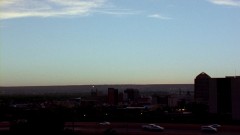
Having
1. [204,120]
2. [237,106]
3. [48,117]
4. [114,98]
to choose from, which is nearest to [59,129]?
[48,117]

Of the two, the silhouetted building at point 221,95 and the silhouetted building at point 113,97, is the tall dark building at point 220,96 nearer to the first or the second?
the silhouetted building at point 221,95

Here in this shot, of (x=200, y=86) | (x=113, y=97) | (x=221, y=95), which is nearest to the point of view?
(x=221, y=95)

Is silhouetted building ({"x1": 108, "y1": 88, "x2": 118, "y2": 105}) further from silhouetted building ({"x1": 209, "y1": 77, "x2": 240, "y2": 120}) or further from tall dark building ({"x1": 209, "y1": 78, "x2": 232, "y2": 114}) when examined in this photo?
tall dark building ({"x1": 209, "y1": 78, "x2": 232, "y2": 114})

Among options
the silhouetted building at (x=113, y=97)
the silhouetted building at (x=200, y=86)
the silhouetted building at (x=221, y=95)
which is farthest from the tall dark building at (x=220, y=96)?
the silhouetted building at (x=200, y=86)

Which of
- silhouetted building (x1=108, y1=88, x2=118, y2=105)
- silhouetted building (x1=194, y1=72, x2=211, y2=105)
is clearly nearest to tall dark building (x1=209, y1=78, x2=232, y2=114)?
silhouetted building (x1=108, y1=88, x2=118, y2=105)

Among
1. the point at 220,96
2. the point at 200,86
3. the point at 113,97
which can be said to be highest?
the point at 200,86

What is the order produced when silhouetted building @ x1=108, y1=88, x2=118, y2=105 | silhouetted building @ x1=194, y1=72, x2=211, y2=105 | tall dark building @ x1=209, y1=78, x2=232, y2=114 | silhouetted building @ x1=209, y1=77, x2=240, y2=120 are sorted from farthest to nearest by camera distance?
1. silhouetted building @ x1=194, y1=72, x2=211, y2=105
2. silhouetted building @ x1=108, y1=88, x2=118, y2=105
3. tall dark building @ x1=209, y1=78, x2=232, y2=114
4. silhouetted building @ x1=209, y1=77, x2=240, y2=120

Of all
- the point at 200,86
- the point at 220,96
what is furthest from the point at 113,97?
the point at 220,96

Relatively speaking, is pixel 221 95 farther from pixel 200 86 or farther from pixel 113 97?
pixel 200 86

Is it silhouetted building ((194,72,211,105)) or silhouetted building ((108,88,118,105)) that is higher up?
silhouetted building ((194,72,211,105))

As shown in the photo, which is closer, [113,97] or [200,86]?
[113,97]

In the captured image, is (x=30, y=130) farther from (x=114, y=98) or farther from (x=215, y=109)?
(x=114, y=98)
